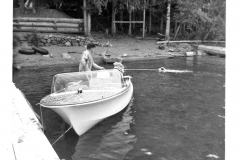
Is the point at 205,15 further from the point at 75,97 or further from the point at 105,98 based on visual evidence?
the point at 75,97

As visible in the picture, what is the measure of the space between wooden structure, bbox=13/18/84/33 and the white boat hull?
13741mm

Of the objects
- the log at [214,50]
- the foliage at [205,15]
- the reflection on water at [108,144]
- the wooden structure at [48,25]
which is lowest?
the reflection on water at [108,144]

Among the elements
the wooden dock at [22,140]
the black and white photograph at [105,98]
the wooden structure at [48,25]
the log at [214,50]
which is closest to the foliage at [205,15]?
the log at [214,50]

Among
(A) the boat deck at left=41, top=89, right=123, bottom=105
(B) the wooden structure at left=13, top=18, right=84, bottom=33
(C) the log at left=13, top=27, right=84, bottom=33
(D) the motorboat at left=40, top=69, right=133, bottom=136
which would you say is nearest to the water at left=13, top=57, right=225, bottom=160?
(D) the motorboat at left=40, top=69, right=133, bottom=136

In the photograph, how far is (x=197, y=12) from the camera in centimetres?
2127

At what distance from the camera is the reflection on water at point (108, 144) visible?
209 inches

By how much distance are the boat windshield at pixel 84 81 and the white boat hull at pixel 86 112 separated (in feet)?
1.71

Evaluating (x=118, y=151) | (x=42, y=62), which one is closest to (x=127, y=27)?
(x=42, y=62)

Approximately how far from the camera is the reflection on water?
5.31 m

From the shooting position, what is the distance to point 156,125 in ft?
22.5

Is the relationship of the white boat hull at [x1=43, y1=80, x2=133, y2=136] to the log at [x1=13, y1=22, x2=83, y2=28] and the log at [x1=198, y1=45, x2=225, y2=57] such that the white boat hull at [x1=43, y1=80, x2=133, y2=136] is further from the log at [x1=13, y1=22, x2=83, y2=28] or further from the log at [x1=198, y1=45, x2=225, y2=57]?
the log at [x1=198, y1=45, x2=225, y2=57]

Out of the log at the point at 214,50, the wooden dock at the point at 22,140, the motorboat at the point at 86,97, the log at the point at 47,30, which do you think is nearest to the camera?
the wooden dock at the point at 22,140

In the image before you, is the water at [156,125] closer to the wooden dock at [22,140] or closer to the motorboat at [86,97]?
the motorboat at [86,97]

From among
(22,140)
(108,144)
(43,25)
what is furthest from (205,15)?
(22,140)
